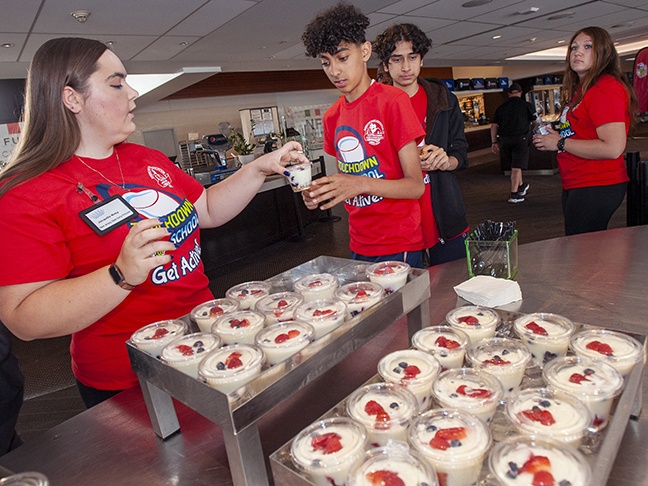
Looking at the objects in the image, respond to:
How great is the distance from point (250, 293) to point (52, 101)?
801mm

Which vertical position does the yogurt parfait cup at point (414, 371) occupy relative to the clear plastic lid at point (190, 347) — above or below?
below

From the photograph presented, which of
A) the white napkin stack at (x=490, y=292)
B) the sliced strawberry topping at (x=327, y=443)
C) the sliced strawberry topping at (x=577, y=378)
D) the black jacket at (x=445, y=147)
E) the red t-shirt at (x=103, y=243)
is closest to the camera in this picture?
the sliced strawberry topping at (x=327, y=443)

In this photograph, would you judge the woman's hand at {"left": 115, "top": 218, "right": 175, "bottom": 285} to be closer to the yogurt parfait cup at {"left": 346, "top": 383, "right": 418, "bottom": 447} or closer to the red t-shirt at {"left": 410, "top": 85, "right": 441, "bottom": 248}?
the yogurt parfait cup at {"left": 346, "top": 383, "right": 418, "bottom": 447}

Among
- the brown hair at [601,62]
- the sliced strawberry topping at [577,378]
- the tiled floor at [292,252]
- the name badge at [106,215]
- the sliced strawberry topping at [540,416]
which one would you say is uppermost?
the brown hair at [601,62]

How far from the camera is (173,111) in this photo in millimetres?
9680

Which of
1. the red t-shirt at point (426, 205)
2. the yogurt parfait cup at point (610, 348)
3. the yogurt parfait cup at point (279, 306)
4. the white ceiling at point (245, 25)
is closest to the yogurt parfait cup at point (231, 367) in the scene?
the yogurt parfait cup at point (279, 306)

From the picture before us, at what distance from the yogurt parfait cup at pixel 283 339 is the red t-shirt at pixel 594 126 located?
7.80ft

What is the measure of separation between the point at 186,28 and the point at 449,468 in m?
5.69

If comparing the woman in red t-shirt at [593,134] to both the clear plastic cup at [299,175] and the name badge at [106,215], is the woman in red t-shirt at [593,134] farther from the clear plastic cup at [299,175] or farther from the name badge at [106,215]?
the name badge at [106,215]

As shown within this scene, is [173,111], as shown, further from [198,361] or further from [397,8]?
[198,361]

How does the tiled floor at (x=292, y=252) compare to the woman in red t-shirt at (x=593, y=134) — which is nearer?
the woman in red t-shirt at (x=593, y=134)

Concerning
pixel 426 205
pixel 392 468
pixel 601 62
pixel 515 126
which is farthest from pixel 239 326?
pixel 515 126

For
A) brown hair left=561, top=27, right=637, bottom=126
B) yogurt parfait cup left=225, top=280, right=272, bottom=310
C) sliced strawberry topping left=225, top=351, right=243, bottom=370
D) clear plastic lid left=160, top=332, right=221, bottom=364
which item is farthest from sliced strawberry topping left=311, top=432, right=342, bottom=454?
brown hair left=561, top=27, right=637, bottom=126

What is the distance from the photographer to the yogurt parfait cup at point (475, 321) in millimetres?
1112
